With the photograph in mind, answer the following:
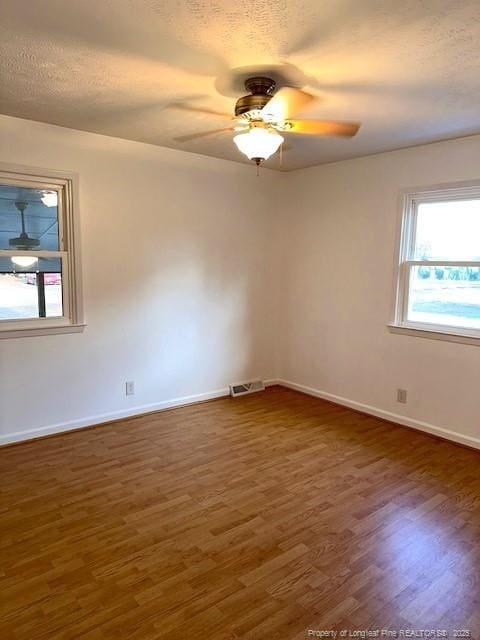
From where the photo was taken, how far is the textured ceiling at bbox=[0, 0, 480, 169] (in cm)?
168

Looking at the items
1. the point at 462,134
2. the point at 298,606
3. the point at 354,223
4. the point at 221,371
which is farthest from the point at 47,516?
the point at 462,134

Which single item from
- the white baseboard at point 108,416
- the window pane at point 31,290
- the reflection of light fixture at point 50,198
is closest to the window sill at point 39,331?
the window pane at point 31,290

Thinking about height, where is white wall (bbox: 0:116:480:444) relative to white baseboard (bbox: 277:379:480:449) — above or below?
above

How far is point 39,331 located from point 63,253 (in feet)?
2.18

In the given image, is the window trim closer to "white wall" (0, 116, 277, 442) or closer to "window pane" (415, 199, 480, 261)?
"window pane" (415, 199, 480, 261)

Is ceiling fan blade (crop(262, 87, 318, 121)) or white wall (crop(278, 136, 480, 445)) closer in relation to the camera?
ceiling fan blade (crop(262, 87, 318, 121))

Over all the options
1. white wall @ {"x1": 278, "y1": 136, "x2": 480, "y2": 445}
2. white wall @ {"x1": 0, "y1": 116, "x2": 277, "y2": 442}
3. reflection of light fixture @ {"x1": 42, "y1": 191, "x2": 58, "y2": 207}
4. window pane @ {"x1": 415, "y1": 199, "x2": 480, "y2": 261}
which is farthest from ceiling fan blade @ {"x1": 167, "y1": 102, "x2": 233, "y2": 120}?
window pane @ {"x1": 415, "y1": 199, "x2": 480, "y2": 261}

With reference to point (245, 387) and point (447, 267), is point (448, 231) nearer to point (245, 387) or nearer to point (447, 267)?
point (447, 267)

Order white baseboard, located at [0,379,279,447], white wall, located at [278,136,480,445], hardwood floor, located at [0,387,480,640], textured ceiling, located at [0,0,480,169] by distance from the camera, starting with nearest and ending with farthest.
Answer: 1. textured ceiling, located at [0,0,480,169]
2. hardwood floor, located at [0,387,480,640]
3. white baseboard, located at [0,379,279,447]
4. white wall, located at [278,136,480,445]

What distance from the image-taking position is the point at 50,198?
11.4 feet

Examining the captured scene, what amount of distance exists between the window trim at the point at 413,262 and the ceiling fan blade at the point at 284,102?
1688mm

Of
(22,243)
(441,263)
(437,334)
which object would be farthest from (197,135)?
(437,334)

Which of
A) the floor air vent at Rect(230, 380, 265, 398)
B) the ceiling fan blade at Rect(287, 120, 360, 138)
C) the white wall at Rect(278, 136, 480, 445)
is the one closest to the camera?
the ceiling fan blade at Rect(287, 120, 360, 138)

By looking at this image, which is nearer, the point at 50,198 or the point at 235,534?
the point at 235,534
